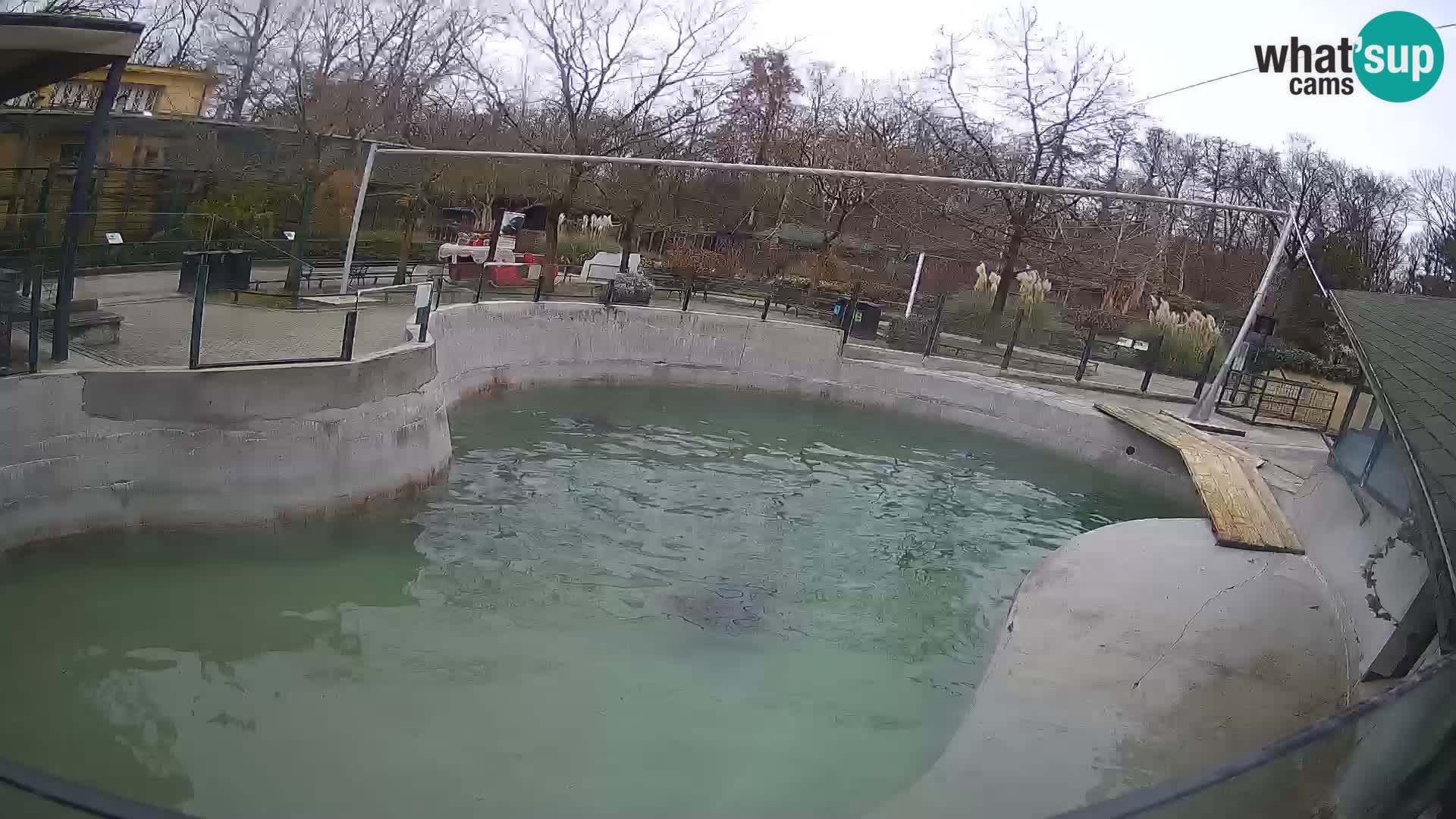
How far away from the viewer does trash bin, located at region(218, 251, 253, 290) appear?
1219 centimetres

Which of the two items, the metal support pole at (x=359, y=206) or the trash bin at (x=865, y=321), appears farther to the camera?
the trash bin at (x=865, y=321)

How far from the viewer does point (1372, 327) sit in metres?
7.62

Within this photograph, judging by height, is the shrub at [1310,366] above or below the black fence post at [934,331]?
above

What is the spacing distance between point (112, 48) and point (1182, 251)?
43434 millimetres

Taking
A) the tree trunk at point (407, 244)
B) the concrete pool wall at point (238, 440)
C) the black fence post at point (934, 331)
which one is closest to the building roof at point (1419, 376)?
the concrete pool wall at point (238, 440)

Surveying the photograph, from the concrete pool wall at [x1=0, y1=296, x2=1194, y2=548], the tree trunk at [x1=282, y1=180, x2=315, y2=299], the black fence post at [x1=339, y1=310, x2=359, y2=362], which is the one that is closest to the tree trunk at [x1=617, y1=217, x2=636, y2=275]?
the concrete pool wall at [x1=0, y1=296, x2=1194, y2=548]

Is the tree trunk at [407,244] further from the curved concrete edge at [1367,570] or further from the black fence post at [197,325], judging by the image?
the curved concrete edge at [1367,570]

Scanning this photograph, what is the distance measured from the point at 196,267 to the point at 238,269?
1.68m

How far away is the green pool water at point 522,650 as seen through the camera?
620 cm

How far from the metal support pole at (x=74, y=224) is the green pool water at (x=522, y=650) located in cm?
176

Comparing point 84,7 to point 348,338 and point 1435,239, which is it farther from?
point 1435,239

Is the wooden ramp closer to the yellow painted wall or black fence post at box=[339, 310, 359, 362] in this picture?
black fence post at box=[339, 310, 359, 362]

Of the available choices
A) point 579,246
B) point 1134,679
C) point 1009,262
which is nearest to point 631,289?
point 579,246

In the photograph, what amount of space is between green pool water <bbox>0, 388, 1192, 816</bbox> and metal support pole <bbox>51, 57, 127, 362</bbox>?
5.77 feet
